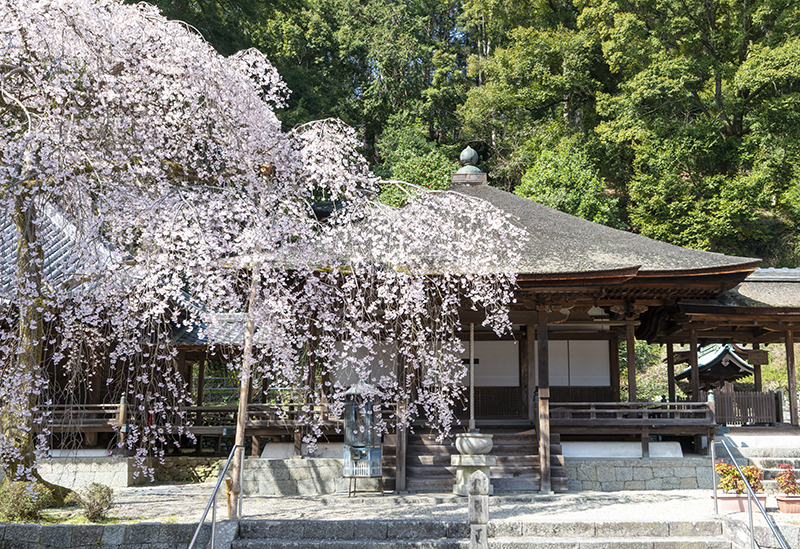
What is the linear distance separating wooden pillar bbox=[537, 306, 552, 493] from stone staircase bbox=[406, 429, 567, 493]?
Answer: 23cm

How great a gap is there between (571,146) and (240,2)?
13.5 meters

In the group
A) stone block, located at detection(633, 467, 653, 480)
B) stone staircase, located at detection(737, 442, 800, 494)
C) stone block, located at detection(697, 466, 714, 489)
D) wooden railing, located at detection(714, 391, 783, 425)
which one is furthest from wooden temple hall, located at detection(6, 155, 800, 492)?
stone staircase, located at detection(737, 442, 800, 494)

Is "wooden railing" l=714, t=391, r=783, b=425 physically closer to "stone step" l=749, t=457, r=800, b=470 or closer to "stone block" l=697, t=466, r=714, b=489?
"stone step" l=749, t=457, r=800, b=470

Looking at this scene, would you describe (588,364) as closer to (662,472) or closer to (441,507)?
(662,472)

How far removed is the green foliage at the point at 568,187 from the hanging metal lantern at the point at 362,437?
45.2 ft

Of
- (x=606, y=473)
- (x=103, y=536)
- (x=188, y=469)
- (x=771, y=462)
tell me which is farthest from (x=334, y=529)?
(x=771, y=462)

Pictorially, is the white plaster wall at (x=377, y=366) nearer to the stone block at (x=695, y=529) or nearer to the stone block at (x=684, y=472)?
the stone block at (x=684, y=472)

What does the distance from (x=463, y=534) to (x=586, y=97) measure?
23807 millimetres

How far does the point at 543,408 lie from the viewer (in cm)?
1079

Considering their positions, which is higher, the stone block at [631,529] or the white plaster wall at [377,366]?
the white plaster wall at [377,366]

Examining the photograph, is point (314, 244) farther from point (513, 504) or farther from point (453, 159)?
point (453, 159)

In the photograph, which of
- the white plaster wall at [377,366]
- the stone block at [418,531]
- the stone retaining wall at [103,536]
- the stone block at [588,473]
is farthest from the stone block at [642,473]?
the stone retaining wall at [103,536]

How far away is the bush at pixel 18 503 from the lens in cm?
828

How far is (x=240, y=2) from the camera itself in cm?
2339
